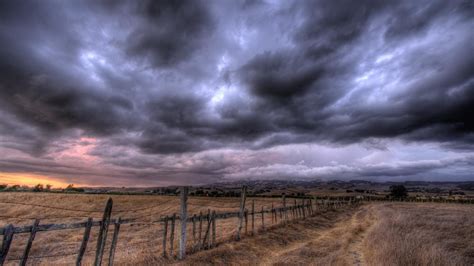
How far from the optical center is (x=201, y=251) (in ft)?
42.8

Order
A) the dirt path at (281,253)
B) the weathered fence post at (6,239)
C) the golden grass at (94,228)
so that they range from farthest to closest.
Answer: the golden grass at (94,228) → the dirt path at (281,253) → the weathered fence post at (6,239)

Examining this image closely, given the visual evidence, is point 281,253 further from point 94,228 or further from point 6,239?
point 94,228

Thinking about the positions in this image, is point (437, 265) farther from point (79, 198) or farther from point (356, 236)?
point (79, 198)

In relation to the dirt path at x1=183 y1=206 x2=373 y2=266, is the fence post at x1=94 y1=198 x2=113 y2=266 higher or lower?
higher

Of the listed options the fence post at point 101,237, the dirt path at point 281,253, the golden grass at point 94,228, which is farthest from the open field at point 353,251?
the fence post at point 101,237

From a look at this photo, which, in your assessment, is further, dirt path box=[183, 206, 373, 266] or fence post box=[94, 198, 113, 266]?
dirt path box=[183, 206, 373, 266]

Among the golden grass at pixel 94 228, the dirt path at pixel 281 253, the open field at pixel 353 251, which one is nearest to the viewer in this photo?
the open field at pixel 353 251

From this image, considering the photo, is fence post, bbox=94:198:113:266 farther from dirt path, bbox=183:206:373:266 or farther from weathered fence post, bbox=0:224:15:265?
Answer: dirt path, bbox=183:206:373:266

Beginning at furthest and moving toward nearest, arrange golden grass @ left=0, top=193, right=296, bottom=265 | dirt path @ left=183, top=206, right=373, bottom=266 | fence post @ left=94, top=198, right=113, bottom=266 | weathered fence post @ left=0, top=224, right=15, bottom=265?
golden grass @ left=0, top=193, right=296, bottom=265 → dirt path @ left=183, top=206, right=373, bottom=266 → fence post @ left=94, top=198, right=113, bottom=266 → weathered fence post @ left=0, top=224, right=15, bottom=265

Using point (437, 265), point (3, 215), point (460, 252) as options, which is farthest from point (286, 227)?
point (3, 215)

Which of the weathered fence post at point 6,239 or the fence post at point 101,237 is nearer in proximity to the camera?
the weathered fence post at point 6,239

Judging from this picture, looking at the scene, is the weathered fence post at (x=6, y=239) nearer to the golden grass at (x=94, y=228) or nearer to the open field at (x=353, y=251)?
the golden grass at (x=94, y=228)

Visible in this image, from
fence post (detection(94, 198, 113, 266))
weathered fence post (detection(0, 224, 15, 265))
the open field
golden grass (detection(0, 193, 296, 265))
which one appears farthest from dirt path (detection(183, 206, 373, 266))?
weathered fence post (detection(0, 224, 15, 265))

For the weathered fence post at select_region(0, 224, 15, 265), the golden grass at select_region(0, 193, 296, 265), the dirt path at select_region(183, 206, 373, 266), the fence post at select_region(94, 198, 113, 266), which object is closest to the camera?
the weathered fence post at select_region(0, 224, 15, 265)
